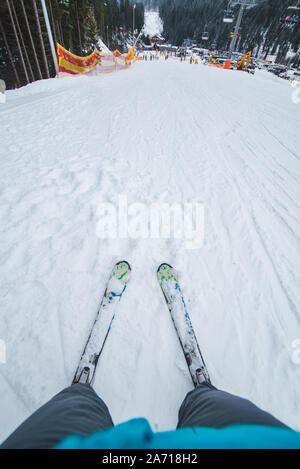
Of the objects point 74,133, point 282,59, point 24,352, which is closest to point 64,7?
point 74,133

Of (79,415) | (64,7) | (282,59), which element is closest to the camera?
(79,415)

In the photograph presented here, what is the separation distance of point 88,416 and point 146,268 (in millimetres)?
1578

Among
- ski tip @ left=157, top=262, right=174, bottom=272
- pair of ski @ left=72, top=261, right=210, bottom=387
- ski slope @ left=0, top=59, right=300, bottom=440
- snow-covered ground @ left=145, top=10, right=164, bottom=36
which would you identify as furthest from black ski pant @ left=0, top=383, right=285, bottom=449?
snow-covered ground @ left=145, top=10, right=164, bottom=36

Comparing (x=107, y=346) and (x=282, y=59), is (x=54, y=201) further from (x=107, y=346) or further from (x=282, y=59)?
(x=282, y=59)

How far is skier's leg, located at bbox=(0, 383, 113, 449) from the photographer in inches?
34.2

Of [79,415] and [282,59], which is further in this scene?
[282,59]

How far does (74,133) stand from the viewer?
550 centimetres

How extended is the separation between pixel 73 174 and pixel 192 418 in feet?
13.1

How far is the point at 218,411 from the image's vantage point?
3.66ft

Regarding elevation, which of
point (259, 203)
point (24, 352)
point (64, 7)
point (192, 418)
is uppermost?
point (64, 7)
